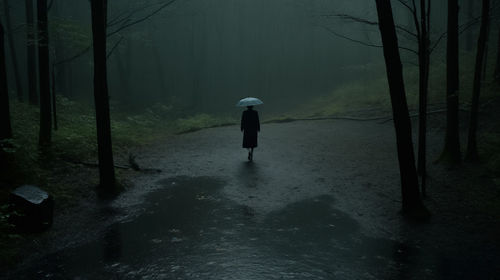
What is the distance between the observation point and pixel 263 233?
7.17m

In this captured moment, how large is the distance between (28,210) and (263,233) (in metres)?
4.50

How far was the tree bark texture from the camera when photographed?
7.40 metres

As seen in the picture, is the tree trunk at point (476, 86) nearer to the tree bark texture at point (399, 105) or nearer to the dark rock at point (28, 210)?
the tree bark texture at point (399, 105)

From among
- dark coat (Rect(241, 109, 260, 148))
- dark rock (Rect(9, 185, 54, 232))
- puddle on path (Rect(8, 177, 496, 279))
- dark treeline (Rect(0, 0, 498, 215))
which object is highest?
dark treeline (Rect(0, 0, 498, 215))

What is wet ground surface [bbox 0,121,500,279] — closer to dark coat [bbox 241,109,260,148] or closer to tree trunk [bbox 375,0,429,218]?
tree trunk [bbox 375,0,429,218]

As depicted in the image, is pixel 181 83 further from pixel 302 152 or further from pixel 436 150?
pixel 436 150

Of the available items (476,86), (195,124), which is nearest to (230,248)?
(476,86)

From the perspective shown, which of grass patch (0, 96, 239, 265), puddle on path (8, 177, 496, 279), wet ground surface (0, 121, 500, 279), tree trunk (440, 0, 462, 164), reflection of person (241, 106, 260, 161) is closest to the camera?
puddle on path (8, 177, 496, 279)

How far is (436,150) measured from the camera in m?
13.9

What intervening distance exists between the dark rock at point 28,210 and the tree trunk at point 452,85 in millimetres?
11306

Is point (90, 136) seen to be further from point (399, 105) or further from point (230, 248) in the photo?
point (399, 105)

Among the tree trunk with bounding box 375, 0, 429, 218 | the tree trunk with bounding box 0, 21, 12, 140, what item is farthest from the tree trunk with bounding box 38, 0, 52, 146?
the tree trunk with bounding box 375, 0, 429, 218

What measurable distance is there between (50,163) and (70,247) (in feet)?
17.3

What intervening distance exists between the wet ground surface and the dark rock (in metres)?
0.46
